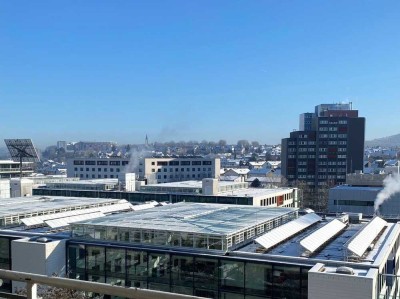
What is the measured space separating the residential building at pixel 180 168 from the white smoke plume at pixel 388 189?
36214 mm

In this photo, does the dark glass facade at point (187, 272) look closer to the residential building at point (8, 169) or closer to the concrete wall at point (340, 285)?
the concrete wall at point (340, 285)

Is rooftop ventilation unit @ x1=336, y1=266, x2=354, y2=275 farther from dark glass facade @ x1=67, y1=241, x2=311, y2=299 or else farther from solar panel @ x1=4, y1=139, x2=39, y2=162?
solar panel @ x1=4, y1=139, x2=39, y2=162

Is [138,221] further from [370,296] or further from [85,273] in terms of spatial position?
[370,296]

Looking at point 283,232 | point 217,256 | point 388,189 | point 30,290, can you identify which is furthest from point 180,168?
point 30,290

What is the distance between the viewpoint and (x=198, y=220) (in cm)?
1853

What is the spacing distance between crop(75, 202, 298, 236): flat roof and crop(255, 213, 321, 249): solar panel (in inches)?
37.6

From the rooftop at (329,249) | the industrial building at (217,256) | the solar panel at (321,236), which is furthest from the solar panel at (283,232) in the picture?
the solar panel at (321,236)

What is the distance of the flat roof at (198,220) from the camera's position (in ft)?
54.0

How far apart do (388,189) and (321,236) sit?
95.4 feet

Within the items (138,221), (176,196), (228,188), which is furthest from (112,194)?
(138,221)

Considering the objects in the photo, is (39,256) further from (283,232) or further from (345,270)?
(345,270)

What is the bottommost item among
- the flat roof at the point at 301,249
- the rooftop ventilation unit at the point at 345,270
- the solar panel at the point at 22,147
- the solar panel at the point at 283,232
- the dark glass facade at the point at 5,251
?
the dark glass facade at the point at 5,251

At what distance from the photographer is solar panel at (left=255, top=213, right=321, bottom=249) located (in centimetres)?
1568

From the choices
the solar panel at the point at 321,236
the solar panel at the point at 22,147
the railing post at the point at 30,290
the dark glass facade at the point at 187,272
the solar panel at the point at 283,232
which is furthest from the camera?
the solar panel at the point at 22,147
